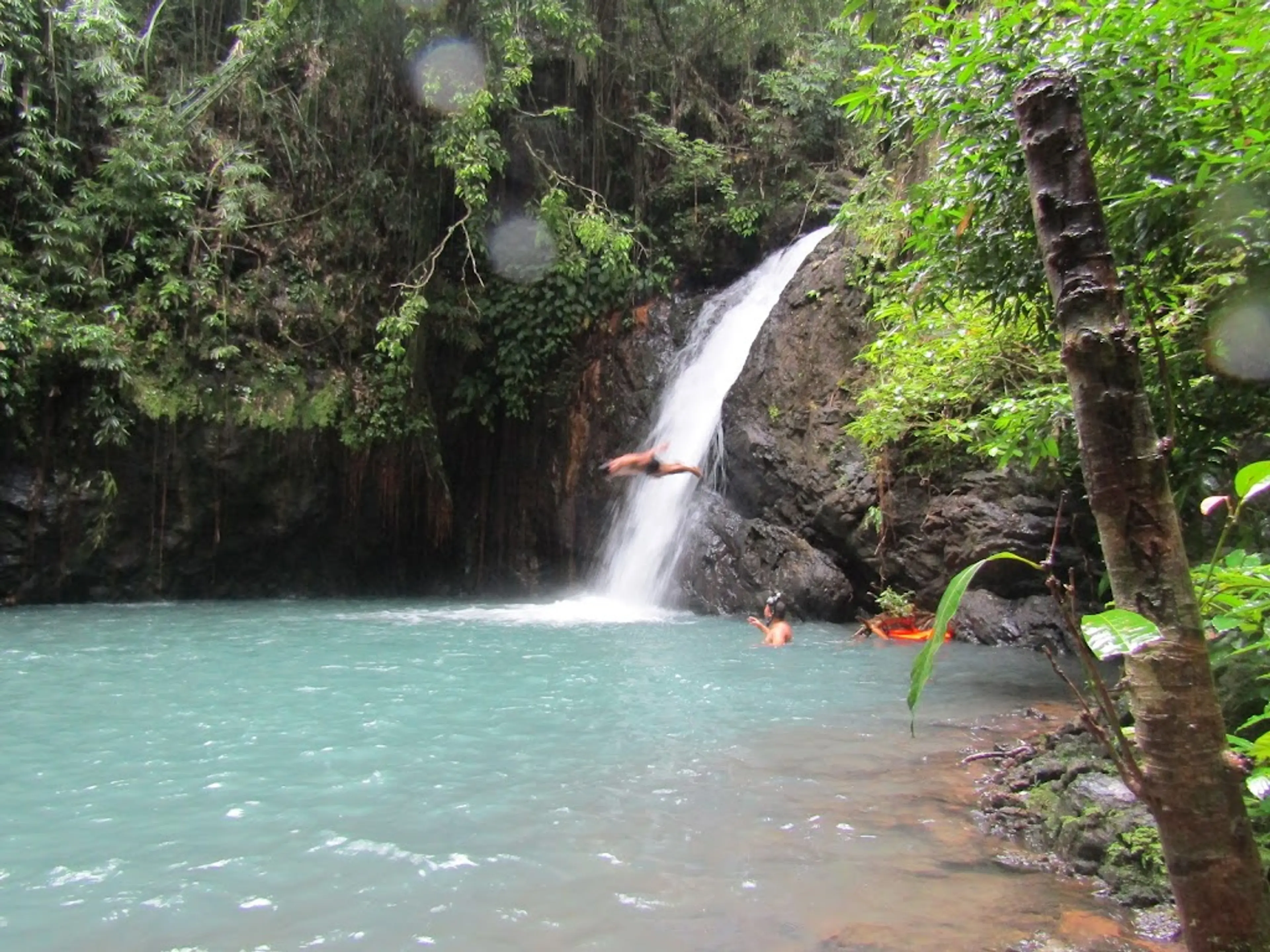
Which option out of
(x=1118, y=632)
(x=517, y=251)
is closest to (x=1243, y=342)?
(x=1118, y=632)

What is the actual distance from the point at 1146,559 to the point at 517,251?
47.5 feet

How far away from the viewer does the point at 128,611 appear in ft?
38.7

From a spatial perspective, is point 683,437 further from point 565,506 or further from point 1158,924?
point 1158,924

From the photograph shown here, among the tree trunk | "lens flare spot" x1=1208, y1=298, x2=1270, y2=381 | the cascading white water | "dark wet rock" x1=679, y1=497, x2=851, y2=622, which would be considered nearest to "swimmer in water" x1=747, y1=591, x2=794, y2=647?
"dark wet rock" x1=679, y1=497, x2=851, y2=622

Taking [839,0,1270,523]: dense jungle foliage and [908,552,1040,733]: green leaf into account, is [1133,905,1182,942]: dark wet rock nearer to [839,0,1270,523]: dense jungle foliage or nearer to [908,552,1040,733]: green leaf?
[839,0,1270,523]: dense jungle foliage

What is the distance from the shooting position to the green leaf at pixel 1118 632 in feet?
4.14

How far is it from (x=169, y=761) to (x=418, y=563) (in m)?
10.4

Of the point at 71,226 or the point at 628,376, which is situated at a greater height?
the point at 71,226

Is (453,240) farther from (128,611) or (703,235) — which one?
(128,611)

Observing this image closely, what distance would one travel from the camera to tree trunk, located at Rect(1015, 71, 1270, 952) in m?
1.33

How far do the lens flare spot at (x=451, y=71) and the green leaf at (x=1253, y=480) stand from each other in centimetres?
1307

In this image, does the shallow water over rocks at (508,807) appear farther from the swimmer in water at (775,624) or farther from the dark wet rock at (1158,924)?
the swimmer in water at (775,624)

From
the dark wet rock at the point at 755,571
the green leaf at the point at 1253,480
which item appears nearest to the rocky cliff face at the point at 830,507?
the dark wet rock at the point at 755,571

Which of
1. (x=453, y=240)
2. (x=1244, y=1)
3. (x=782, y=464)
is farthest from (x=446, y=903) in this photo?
(x=453, y=240)
